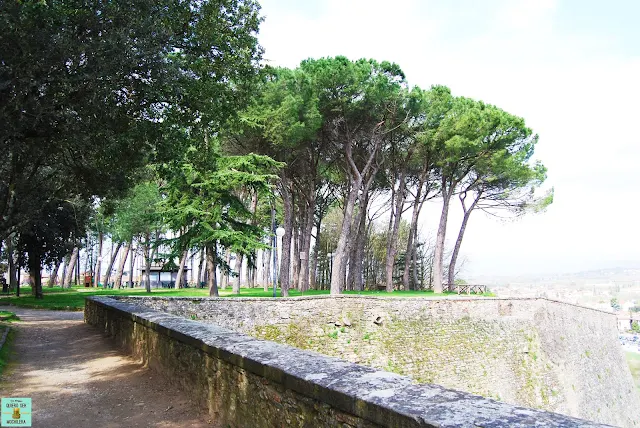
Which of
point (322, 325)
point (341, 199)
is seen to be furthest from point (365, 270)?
point (322, 325)

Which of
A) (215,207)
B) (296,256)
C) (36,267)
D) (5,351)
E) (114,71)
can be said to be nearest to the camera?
(114,71)

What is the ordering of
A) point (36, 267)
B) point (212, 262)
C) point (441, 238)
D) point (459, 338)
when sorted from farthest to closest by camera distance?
point (441, 238)
point (36, 267)
point (212, 262)
point (459, 338)

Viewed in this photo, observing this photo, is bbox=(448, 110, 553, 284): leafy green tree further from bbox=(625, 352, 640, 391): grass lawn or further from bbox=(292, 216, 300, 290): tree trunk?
bbox=(625, 352, 640, 391): grass lawn

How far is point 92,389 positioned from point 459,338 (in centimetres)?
1549

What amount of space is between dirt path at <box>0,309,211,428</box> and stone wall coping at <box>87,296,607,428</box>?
895 millimetres

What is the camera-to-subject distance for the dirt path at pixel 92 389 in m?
4.35

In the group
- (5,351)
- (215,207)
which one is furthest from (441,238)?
(5,351)

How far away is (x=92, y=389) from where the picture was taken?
5.48 m

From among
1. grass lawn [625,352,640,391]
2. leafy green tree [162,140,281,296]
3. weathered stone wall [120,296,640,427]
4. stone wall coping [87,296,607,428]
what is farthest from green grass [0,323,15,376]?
grass lawn [625,352,640,391]

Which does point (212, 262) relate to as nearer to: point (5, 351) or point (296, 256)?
point (5, 351)

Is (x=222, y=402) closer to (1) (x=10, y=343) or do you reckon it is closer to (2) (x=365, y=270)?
(1) (x=10, y=343)

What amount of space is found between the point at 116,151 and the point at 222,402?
651cm

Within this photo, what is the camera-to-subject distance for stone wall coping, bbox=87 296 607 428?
6.78 feet

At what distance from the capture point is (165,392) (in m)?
5.12
